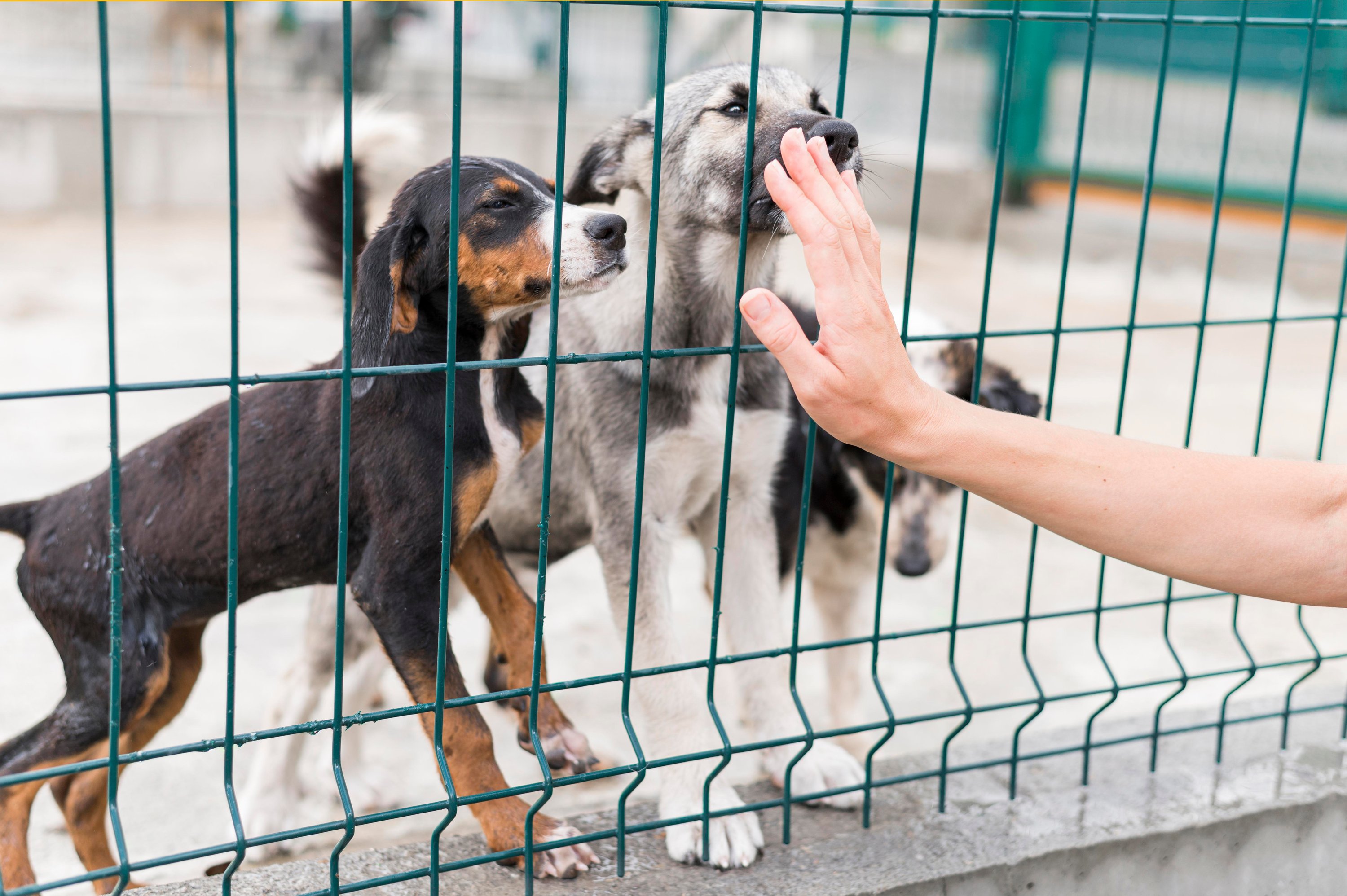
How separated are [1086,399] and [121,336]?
6.26m

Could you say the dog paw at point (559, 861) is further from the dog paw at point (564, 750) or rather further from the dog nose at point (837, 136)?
the dog nose at point (837, 136)

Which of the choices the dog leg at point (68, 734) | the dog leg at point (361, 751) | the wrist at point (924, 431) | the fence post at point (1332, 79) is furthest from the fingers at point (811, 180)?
the fence post at point (1332, 79)

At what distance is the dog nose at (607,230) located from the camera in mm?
2287

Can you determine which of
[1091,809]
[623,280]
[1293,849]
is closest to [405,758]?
[623,280]

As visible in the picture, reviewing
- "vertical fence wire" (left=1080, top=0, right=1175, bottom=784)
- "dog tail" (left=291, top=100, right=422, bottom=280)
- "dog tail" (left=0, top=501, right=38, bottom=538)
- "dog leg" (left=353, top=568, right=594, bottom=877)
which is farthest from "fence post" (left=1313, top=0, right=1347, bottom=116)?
Answer: "dog tail" (left=0, top=501, right=38, bottom=538)

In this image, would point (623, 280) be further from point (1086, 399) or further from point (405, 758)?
point (1086, 399)

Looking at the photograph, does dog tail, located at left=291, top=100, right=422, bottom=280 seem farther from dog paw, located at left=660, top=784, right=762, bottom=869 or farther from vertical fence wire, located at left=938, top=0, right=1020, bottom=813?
dog paw, located at left=660, top=784, right=762, bottom=869

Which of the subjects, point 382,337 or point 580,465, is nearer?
point 382,337

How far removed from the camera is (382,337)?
2.18 m

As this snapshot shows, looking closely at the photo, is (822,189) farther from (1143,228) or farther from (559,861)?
(559,861)

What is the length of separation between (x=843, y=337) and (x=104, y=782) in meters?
→ 1.82

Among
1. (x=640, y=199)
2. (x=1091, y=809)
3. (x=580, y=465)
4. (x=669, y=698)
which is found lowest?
(x=1091, y=809)

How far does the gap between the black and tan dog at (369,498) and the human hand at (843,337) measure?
0.62 m

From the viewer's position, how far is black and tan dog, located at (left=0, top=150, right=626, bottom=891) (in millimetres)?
2270
